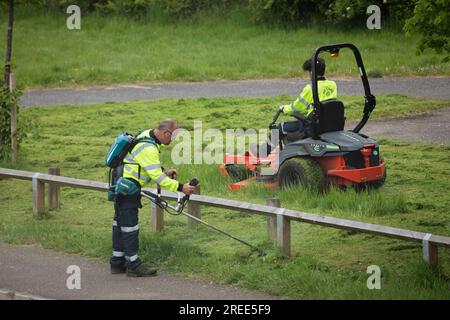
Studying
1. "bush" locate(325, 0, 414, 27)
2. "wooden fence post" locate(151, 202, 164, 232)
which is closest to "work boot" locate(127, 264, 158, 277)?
"wooden fence post" locate(151, 202, 164, 232)

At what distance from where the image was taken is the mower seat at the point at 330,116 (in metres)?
14.2

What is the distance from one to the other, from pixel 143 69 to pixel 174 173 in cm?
1589

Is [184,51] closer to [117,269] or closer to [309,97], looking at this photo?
[309,97]

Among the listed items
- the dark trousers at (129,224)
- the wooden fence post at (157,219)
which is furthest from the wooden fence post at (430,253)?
the wooden fence post at (157,219)

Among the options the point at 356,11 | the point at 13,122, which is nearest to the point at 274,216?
the point at 13,122

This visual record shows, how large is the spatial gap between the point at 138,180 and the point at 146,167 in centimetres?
22

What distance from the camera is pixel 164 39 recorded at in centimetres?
3091

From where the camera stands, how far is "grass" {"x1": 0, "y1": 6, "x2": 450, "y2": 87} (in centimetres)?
2623

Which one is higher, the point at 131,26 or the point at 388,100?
the point at 131,26

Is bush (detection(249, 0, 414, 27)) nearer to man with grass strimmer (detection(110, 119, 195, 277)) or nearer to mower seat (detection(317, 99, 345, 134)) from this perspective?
mower seat (detection(317, 99, 345, 134))

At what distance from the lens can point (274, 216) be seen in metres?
11.8

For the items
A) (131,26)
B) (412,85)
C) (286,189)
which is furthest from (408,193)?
(131,26)
